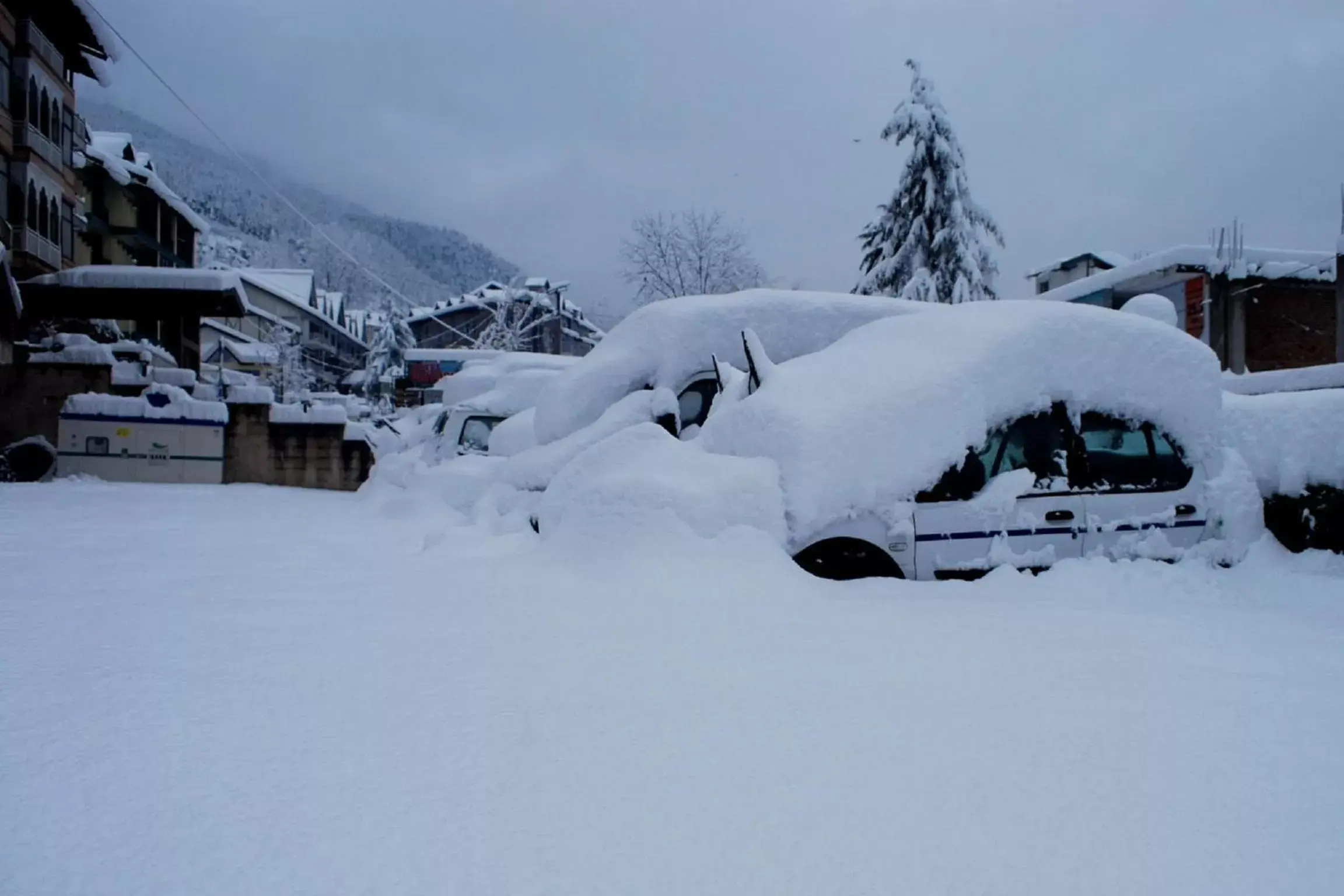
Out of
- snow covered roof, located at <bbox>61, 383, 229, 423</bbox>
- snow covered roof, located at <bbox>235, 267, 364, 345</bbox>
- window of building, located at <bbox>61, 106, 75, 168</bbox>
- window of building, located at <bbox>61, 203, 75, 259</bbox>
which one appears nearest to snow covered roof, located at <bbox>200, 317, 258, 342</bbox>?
snow covered roof, located at <bbox>235, 267, 364, 345</bbox>

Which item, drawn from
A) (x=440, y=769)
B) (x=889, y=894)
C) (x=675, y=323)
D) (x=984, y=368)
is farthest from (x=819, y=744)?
(x=675, y=323)

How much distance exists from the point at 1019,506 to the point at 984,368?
2.78ft

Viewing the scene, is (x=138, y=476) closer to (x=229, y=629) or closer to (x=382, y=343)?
(x=229, y=629)

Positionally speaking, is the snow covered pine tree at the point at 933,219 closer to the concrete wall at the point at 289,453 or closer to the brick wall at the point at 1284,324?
the brick wall at the point at 1284,324

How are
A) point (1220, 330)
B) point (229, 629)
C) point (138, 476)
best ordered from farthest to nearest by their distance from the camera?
point (1220, 330) → point (138, 476) → point (229, 629)

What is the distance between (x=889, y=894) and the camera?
68.2 inches

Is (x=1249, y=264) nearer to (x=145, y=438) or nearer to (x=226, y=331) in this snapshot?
(x=145, y=438)

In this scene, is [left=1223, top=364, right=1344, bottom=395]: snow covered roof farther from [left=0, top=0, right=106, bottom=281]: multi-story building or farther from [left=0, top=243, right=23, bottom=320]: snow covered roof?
[left=0, top=0, right=106, bottom=281]: multi-story building

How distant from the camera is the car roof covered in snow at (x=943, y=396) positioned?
15.3ft

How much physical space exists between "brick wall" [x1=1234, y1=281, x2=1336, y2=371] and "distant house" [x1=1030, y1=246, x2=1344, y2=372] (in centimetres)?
2

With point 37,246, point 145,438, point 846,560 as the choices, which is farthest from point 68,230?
point 846,560

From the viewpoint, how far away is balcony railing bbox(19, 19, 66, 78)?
19.8m

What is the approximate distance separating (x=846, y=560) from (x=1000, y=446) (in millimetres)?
1194

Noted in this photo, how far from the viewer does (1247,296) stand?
→ 21172mm
